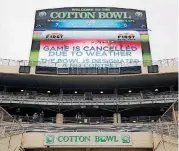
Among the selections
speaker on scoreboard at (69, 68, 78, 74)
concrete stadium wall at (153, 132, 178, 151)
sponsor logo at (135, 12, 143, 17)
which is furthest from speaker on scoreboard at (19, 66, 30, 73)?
concrete stadium wall at (153, 132, 178, 151)

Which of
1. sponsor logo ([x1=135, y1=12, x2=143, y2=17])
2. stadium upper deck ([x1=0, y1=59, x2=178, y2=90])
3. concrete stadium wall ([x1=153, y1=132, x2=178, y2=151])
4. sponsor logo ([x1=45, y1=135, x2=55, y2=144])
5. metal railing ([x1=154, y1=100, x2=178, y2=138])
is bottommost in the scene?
concrete stadium wall ([x1=153, y1=132, x2=178, y2=151])

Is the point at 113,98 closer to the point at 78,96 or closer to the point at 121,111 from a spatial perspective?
the point at 121,111

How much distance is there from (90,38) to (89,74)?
9.31 m

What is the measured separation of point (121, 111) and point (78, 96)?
6105 millimetres

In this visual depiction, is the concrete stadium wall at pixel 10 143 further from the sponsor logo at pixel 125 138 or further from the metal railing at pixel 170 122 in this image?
the metal railing at pixel 170 122

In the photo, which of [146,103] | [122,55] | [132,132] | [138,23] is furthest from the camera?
[138,23]

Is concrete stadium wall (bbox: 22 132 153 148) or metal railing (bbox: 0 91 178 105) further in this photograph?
metal railing (bbox: 0 91 178 105)

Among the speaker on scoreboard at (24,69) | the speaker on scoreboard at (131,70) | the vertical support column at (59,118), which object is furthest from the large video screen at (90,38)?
the vertical support column at (59,118)

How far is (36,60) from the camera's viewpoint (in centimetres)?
4766

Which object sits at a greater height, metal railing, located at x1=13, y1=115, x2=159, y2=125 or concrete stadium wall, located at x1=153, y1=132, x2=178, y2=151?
metal railing, located at x1=13, y1=115, x2=159, y2=125

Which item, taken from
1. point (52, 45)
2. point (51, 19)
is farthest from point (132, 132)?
point (51, 19)

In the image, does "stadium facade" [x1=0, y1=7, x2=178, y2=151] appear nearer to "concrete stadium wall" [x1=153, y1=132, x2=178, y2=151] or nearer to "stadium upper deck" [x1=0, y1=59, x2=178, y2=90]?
"stadium upper deck" [x1=0, y1=59, x2=178, y2=90]

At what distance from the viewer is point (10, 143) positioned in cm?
2545

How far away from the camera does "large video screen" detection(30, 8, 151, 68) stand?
47.8 metres
